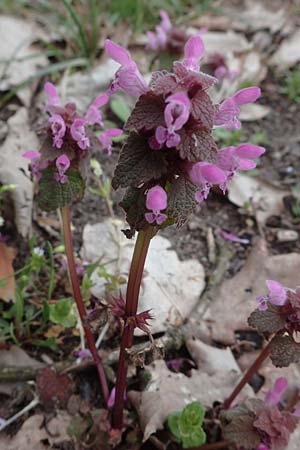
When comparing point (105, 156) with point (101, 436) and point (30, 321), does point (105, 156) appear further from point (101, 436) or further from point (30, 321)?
point (101, 436)

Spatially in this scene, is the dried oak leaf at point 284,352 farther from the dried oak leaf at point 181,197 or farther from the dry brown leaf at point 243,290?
the dry brown leaf at point 243,290

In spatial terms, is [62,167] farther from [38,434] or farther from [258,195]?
[258,195]

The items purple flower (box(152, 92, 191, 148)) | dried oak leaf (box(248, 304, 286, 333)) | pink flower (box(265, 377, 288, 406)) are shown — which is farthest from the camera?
pink flower (box(265, 377, 288, 406))

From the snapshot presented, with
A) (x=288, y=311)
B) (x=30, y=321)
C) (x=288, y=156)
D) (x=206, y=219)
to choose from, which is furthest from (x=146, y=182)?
(x=288, y=156)

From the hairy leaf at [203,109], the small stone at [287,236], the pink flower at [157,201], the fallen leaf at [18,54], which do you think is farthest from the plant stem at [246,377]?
the fallen leaf at [18,54]

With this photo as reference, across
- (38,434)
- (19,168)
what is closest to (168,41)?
(19,168)

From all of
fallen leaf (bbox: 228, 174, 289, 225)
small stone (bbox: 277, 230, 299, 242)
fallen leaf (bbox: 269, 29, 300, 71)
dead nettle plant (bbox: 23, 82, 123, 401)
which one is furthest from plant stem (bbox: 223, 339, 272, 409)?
fallen leaf (bbox: 269, 29, 300, 71)

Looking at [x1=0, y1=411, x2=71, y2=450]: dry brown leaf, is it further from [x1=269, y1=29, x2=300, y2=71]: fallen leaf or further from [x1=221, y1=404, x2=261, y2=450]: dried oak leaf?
[x1=269, y1=29, x2=300, y2=71]: fallen leaf
